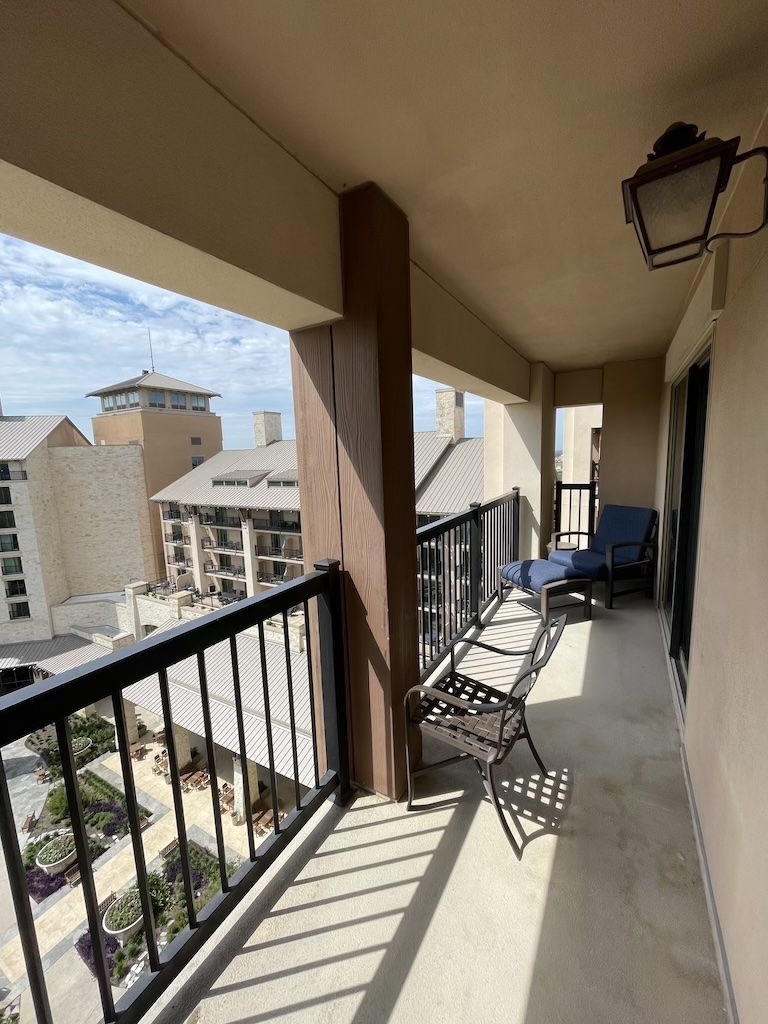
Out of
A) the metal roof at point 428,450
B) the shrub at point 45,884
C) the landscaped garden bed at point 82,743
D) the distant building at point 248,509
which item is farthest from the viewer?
the distant building at point 248,509

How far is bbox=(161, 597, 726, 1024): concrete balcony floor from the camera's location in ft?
3.58

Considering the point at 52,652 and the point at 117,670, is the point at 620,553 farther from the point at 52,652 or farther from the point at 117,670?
the point at 52,652

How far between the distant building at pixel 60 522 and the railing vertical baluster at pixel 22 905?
17.7m

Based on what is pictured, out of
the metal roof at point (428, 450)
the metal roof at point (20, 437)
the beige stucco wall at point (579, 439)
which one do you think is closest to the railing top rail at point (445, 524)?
the metal roof at point (428, 450)

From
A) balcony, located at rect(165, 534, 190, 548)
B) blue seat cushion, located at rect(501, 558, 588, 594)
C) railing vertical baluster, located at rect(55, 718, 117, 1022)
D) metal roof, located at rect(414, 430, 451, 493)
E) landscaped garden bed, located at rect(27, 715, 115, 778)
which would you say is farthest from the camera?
balcony, located at rect(165, 534, 190, 548)

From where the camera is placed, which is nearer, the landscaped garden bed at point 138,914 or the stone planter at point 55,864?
the landscaped garden bed at point 138,914

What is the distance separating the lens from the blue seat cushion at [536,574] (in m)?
3.60

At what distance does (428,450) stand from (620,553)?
8.54m

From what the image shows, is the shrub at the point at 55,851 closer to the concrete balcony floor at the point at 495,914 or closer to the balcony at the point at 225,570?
the concrete balcony floor at the point at 495,914

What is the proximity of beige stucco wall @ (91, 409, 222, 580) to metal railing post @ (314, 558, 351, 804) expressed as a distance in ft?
59.2

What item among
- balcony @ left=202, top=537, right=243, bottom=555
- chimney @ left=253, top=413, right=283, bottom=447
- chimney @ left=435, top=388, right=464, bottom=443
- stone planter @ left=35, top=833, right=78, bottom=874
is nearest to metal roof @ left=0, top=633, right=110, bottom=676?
balcony @ left=202, top=537, right=243, bottom=555

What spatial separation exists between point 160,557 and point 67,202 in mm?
20840

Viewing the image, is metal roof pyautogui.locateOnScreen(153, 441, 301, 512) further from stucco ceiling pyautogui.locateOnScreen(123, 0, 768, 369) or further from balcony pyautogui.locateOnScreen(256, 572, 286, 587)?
stucco ceiling pyautogui.locateOnScreen(123, 0, 768, 369)

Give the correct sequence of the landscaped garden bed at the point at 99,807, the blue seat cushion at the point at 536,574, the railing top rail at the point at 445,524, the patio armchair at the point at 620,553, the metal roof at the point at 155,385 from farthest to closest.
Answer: the metal roof at the point at 155,385, the landscaped garden bed at the point at 99,807, the patio armchair at the point at 620,553, the blue seat cushion at the point at 536,574, the railing top rail at the point at 445,524
